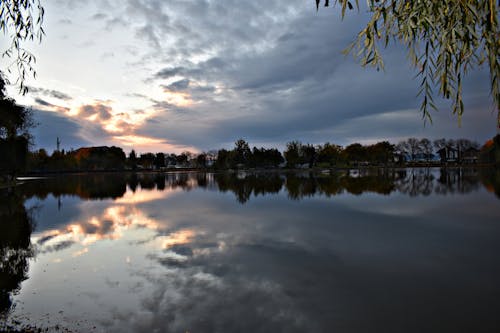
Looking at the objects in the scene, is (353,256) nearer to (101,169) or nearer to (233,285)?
(233,285)

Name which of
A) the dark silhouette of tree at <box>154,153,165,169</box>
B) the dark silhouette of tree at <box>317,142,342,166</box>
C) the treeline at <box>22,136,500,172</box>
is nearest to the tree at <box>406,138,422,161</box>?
the treeline at <box>22,136,500,172</box>

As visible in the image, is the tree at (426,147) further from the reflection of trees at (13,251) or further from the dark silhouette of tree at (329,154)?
the reflection of trees at (13,251)

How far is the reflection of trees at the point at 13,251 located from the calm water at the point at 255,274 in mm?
50

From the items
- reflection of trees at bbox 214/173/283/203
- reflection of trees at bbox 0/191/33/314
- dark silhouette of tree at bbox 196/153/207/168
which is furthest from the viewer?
dark silhouette of tree at bbox 196/153/207/168

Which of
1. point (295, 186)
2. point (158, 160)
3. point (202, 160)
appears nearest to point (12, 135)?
point (295, 186)

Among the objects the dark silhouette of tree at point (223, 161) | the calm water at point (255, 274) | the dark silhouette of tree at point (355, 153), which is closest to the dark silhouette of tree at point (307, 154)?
the dark silhouette of tree at point (355, 153)

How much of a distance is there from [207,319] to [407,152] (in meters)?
189

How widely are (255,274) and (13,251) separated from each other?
8640mm

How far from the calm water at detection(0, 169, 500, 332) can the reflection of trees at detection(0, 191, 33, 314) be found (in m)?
0.05

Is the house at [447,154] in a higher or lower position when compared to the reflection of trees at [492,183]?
higher

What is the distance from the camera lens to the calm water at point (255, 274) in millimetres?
5727

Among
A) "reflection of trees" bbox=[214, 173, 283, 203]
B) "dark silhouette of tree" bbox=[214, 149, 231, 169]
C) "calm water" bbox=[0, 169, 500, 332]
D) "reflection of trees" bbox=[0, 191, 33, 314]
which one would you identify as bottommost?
"calm water" bbox=[0, 169, 500, 332]

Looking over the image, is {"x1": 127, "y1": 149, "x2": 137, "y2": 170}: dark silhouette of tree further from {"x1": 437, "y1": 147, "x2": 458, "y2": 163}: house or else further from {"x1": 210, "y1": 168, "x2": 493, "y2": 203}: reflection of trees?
{"x1": 437, "y1": 147, "x2": 458, "y2": 163}: house

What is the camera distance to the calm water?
573 cm
